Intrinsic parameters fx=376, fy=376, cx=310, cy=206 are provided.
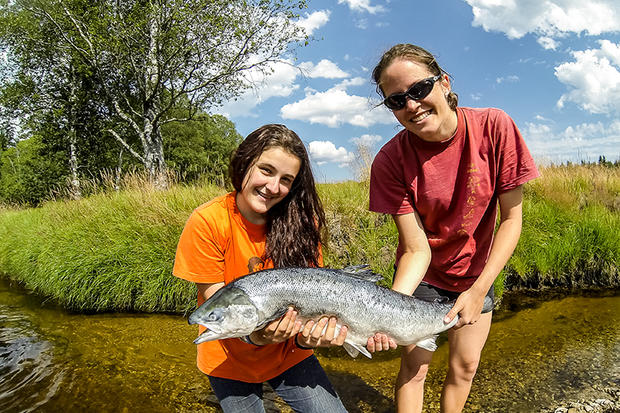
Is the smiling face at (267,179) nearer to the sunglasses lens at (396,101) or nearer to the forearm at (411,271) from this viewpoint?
the sunglasses lens at (396,101)

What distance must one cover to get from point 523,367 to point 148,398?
402 cm

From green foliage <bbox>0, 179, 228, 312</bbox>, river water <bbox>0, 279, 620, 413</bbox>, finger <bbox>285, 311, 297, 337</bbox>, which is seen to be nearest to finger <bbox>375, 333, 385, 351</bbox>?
finger <bbox>285, 311, 297, 337</bbox>

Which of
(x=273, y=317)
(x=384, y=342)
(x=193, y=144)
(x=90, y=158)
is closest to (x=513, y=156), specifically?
(x=384, y=342)

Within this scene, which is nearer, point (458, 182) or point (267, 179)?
point (267, 179)

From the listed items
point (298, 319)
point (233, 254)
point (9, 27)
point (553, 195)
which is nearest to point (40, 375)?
point (233, 254)

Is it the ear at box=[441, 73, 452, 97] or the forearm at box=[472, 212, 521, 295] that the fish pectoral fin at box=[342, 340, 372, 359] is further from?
the ear at box=[441, 73, 452, 97]

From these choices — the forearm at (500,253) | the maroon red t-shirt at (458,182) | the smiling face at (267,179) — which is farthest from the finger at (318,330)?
the forearm at (500,253)

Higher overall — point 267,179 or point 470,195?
point 267,179

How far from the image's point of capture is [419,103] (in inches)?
88.4

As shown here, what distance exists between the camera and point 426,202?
8.10ft

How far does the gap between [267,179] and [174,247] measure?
4.86 metres

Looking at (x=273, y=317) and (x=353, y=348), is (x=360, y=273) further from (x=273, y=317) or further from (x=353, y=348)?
(x=273, y=317)

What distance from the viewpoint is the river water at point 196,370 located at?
3723mm

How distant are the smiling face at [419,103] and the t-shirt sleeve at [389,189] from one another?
1.00 feet
